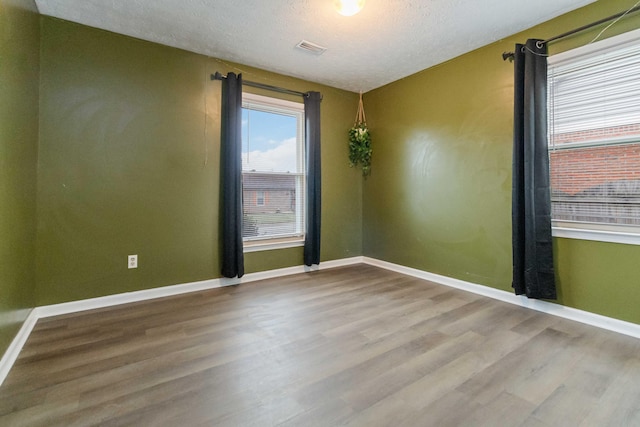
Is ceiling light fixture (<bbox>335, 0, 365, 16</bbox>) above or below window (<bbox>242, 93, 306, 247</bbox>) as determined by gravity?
above

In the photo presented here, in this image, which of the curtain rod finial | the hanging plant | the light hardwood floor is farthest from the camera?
the hanging plant

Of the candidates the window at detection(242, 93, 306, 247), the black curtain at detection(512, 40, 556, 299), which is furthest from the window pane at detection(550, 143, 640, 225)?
the window at detection(242, 93, 306, 247)

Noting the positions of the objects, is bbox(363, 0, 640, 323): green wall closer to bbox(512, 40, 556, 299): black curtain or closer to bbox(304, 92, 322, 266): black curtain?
bbox(512, 40, 556, 299): black curtain

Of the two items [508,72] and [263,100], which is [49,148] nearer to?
[263,100]

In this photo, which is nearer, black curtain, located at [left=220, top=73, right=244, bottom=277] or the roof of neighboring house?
black curtain, located at [left=220, top=73, right=244, bottom=277]

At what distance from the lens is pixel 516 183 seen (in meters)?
2.66

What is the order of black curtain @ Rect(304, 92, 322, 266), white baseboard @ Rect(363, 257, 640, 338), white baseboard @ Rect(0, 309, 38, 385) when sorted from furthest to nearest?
black curtain @ Rect(304, 92, 322, 266) → white baseboard @ Rect(363, 257, 640, 338) → white baseboard @ Rect(0, 309, 38, 385)

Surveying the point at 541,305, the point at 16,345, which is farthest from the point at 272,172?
the point at 541,305

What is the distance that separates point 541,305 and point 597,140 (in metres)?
1.43

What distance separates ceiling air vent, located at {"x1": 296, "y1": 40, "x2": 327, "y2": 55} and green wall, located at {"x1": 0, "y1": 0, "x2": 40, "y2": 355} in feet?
6.79

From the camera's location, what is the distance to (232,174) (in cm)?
327

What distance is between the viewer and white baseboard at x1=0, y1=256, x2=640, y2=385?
2.13 metres

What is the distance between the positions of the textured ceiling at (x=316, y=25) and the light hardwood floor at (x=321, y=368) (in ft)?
8.19

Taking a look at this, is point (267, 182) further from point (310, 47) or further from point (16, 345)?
point (16, 345)
